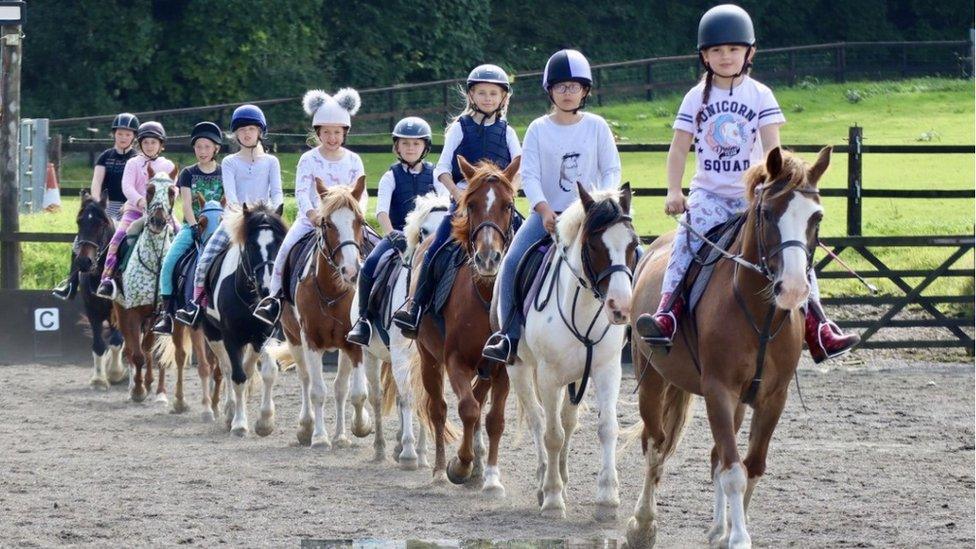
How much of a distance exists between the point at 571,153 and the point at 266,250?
390cm

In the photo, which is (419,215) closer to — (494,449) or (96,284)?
(494,449)

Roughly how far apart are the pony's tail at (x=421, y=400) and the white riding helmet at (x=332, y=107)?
2.13m

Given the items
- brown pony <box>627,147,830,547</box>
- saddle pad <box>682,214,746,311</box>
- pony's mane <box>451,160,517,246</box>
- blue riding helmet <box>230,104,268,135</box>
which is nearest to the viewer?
brown pony <box>627,147,830,547</box>

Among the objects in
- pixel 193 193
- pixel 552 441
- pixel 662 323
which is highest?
pixel 193 193

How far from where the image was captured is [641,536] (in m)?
7.47

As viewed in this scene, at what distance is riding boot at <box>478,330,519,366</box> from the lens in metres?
8.45

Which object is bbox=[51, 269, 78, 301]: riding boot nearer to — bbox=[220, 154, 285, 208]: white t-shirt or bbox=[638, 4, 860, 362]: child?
bbox=[220, 154, 285, 208]: white t-shirt

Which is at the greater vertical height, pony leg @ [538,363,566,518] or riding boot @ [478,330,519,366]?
riding boot @ [478,330,519,366]

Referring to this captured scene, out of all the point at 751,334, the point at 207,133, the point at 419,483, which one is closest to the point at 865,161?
the point at 207,133

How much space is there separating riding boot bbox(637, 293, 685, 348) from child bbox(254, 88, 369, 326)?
4.45 metres

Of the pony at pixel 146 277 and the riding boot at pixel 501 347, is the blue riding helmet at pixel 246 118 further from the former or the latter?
the riding boot at pixel 501 347

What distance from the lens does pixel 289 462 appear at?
10.4 metres

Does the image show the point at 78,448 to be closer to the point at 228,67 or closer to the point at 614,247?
the point at 614,247

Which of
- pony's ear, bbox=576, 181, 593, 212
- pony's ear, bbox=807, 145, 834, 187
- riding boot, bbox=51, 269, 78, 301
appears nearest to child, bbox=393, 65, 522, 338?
pony's ear, bbox=576, 181, 593, 212
